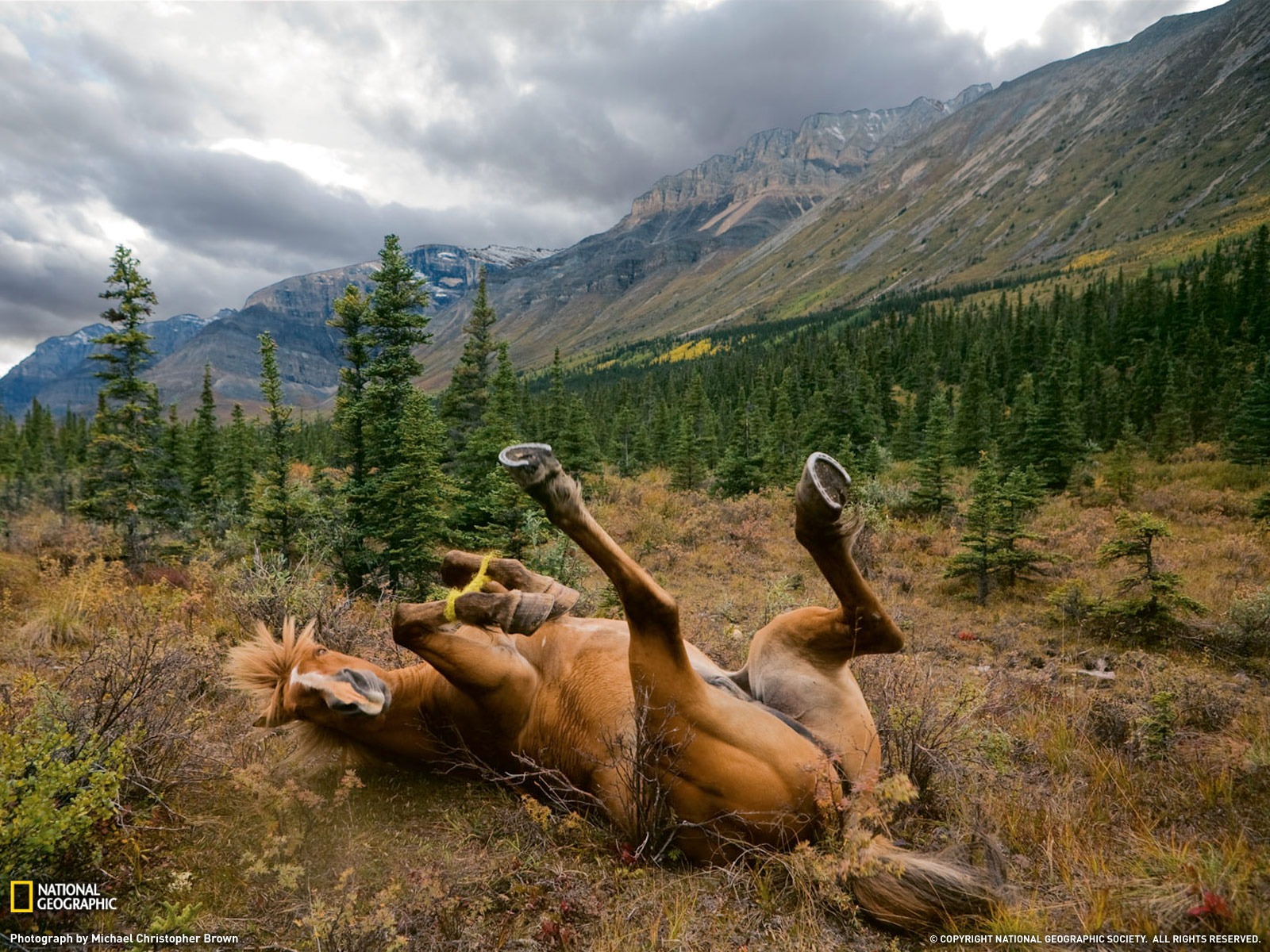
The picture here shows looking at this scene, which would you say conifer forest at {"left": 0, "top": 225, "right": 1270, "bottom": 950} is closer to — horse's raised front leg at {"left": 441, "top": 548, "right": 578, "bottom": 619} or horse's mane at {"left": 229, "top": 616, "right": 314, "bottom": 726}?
horse's mane at {"left": 229, "top": 616, "right": 314, "bottom": 726}

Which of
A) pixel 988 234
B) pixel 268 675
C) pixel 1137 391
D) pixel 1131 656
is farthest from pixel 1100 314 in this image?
pixel 988 234

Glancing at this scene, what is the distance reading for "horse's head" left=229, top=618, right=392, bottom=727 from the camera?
311cm

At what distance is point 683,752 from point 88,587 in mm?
7670

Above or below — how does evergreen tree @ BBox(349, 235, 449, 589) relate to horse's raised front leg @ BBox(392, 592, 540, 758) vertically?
above

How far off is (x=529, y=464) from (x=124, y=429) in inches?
897

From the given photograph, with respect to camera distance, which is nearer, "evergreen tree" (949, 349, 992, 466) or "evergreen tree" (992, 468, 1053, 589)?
"evergreen tree" (992, 468, 1053, 589)

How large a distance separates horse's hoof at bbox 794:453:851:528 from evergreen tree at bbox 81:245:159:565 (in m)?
21.3

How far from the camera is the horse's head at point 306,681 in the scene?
3.11 m

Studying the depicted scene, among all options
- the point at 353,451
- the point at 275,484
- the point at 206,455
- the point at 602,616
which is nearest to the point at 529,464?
the point at 602,616

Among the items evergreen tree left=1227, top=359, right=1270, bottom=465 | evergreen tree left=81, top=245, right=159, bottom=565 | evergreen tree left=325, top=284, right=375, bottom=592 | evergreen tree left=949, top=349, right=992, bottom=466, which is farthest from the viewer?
evergreen tree left=949, top=349, right=992, bottom=466

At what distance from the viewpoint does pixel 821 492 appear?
260 cm

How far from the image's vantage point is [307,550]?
1183cm

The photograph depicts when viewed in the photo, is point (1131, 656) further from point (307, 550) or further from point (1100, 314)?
point (1100, 314)

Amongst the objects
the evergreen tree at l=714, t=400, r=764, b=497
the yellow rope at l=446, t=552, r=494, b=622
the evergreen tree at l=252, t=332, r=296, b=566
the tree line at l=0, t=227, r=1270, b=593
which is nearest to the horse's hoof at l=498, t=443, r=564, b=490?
the yellow rope at l=446, t=552, r=494, b=622
